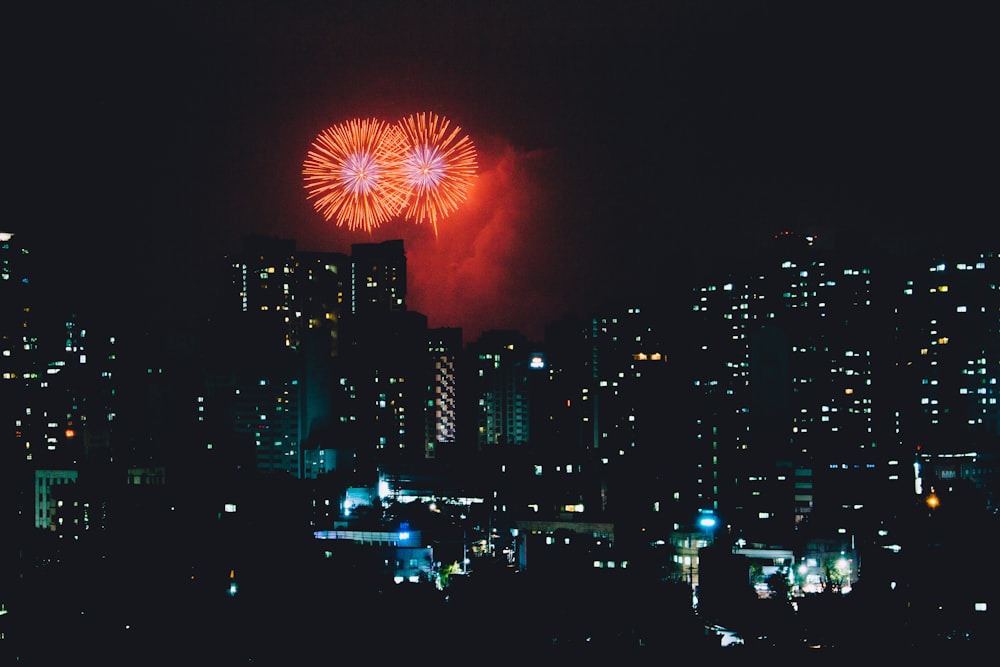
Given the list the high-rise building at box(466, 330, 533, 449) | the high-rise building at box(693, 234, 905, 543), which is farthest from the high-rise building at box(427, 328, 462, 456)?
the high-rise building at box(693, 234, 905, 543)

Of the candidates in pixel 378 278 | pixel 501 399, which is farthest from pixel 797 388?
pixel 378 278

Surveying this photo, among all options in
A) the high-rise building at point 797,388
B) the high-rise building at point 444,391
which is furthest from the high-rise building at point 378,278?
the high-rise building at point 797,388

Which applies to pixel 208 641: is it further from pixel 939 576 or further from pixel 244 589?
pixel 939 576

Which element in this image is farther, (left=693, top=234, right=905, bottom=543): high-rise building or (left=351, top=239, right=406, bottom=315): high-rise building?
(left=351, top=239, right=406, bottom=315): high-rise building

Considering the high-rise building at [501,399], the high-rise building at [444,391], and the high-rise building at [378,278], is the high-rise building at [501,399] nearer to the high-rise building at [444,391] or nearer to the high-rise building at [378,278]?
the high-rise building at [444,391]

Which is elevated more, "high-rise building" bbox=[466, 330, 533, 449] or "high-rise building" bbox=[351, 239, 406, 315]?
"high-rise building" bbox=[351, 239, 406, 315]

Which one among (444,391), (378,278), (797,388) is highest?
(378,278)

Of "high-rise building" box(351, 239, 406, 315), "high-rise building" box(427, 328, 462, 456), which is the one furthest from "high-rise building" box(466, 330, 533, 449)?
"high-rise building" box(351, 239, 406, 315)

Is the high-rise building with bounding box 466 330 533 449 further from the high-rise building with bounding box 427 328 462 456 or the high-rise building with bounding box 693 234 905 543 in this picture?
the high-rise building with bounding box 693 234 905 543

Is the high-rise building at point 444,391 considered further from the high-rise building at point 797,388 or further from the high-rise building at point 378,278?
the high-rise building at point 797,388

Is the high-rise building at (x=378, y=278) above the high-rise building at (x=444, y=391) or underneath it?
above

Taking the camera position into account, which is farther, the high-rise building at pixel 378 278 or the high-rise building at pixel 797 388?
the high-rise building at pixel 378 278

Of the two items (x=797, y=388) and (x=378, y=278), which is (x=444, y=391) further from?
(x=797, y=388)
